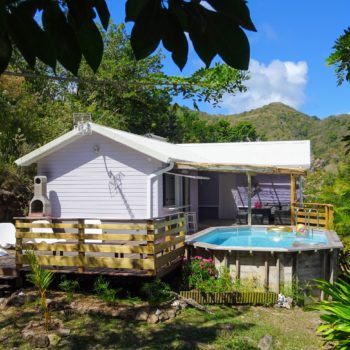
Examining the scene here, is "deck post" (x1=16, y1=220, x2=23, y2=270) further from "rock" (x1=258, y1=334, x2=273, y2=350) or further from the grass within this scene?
"rock" (x1=258, y1=334, x2=273, y2=350)

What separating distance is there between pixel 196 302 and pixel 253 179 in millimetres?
10871

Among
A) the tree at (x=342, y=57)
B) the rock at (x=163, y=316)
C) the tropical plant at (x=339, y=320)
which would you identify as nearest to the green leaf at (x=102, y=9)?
the tree at (x=342, y=57)

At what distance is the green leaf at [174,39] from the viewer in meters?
1.11

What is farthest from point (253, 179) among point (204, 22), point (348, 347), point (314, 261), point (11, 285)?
point (204, 22)

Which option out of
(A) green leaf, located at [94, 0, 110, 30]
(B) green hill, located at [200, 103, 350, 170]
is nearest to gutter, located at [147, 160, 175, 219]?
(A) green leaf, located at [94, 0, 110, 30]

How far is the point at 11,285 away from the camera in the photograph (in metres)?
9.84

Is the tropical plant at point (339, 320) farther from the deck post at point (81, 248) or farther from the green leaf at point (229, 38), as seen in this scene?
the deck post at point (81, 248)

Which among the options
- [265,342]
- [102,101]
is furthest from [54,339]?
[102,101]

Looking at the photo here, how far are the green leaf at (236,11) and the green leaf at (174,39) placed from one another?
14 centimetres

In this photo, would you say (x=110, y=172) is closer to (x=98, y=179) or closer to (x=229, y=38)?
(x=98, y=179)

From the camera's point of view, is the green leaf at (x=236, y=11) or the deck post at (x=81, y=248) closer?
the green leaf at (x=236, y=11)

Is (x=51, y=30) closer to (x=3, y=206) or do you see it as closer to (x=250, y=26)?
(x=250, y=26)

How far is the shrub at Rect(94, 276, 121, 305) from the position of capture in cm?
898

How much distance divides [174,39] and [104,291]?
8614 millimetres
